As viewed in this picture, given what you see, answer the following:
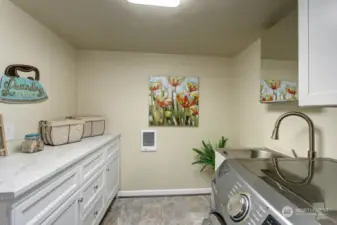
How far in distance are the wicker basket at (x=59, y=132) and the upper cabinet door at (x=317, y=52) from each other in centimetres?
186

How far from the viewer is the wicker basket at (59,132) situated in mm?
1831

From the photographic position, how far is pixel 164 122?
2957 mm

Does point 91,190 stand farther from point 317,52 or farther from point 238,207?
point 317,52

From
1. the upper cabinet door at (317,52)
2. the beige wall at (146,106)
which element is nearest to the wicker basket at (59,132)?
the beige wall at (146,106)

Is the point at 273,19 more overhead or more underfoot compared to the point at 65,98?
more overhead

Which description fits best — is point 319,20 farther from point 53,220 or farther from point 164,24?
point 53,220

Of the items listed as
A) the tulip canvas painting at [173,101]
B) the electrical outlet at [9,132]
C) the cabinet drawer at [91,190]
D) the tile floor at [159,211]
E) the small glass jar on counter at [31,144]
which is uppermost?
the tulip canvas painting at [173,101]

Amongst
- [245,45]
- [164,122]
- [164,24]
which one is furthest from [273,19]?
[164,122]

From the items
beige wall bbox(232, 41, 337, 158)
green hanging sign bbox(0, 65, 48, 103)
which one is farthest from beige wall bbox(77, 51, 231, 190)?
green hanging sign bbox(0, 65, 48, 103)

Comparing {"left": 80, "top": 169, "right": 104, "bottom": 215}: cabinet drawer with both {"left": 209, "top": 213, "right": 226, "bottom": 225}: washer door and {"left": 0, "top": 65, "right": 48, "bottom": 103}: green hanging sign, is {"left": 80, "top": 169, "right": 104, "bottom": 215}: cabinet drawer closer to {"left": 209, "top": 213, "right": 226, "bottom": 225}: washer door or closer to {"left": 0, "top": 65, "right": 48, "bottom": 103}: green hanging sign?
{"left": 0, "top": 65, "right": 48, "bottom": 103}: green hanging sign

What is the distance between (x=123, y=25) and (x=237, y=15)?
1.04m

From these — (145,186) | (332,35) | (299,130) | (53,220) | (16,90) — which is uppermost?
(332,35)

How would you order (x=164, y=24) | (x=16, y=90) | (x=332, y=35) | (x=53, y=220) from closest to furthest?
(x=332, y=35) < (x=53, y=220) < (x=16, y=90) < (x=164, y=24)

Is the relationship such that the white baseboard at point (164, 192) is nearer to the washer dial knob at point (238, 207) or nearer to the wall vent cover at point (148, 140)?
the wall vent cover at point (148, 140)
